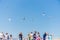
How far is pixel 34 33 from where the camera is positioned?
110 inches

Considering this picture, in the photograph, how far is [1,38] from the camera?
9.14 ft

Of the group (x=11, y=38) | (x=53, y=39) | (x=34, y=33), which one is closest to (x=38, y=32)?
(x=34, y=33)

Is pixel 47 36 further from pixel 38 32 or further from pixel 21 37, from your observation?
pixel 21 37

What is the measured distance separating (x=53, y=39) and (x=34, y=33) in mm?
350

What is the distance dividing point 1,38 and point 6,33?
13 centimetres

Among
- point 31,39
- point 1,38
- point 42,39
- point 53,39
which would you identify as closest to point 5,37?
point 1,38

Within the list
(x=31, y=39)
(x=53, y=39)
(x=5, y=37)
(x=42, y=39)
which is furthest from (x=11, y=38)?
(x=53, y=39)

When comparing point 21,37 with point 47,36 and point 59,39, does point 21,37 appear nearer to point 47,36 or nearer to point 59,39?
point 47,36

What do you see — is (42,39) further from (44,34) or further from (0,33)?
(0,33)

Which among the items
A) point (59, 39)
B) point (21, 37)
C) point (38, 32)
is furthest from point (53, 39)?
point (21, 37)

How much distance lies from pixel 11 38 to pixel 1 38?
7.2 inches

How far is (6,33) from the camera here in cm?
277

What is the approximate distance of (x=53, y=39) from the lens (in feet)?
9.02

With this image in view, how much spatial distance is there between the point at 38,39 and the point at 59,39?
1.21 ft
